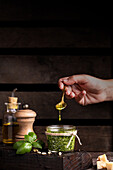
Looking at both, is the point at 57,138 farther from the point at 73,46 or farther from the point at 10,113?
the point at 73,46

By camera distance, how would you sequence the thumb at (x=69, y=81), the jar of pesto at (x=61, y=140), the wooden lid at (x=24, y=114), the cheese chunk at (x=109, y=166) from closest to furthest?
the cheese chunk at (x=109, y=166) → the jar of pesto at (x=61, y=140) → the wooden lid at (x=24, y=114) → the thumb at (x=69, y=81)

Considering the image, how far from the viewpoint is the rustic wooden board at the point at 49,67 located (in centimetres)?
195

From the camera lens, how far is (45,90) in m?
1.97

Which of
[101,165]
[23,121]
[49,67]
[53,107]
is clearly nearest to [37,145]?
[23,121]

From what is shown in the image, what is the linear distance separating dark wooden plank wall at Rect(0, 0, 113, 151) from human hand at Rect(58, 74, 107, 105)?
23cm

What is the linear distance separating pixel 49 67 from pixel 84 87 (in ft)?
1.42

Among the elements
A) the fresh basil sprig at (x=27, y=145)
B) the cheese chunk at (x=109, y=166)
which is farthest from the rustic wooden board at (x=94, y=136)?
the cheese chunk at (x=109, y=166)

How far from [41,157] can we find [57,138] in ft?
0.39

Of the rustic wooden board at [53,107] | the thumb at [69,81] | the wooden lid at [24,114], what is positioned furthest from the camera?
the rustic wooden board at [53,107]

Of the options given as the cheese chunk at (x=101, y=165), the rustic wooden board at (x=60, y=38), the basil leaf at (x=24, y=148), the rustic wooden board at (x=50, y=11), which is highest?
the rustic wooden board at (x=50, y=11)

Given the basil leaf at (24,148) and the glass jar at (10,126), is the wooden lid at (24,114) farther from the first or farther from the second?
the basil leaf at (24,148)

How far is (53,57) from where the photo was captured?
6.43 ft

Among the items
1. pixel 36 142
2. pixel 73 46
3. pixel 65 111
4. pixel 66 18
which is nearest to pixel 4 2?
pixel 66 18

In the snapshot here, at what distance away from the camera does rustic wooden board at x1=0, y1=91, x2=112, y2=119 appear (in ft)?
6.36
